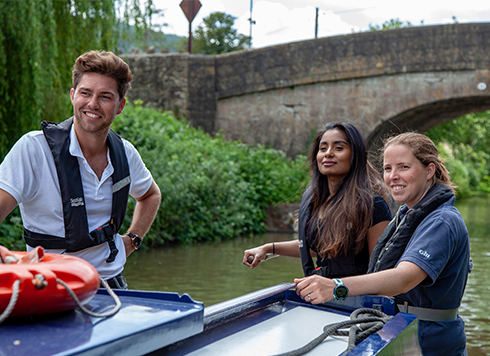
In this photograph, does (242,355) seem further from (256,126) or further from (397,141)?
(256,126)

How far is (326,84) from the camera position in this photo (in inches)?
551

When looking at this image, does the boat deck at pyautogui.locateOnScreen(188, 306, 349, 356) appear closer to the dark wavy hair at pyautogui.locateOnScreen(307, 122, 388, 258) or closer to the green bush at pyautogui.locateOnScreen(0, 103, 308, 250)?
the dark wavy hair at pyautogui.locateOnScreen(307, 122, 388, 258)

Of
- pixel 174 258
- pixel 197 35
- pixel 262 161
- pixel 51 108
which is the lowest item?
pixel 174 258

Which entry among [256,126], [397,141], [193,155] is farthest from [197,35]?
[397,141]

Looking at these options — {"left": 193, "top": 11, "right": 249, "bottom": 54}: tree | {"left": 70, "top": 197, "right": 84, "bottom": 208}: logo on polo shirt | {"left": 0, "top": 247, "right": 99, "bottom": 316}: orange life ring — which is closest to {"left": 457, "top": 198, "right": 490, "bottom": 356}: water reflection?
{"left": 70, "top": 197, "right": 84, "bottom": 208}: logo on polo shirt

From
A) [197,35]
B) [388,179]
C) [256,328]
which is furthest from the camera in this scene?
[197,35]

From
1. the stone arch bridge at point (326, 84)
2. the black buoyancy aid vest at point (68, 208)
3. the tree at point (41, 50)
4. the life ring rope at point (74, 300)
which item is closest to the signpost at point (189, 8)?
the stone arch bridge at point (326, 84)

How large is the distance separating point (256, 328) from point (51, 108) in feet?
19.4

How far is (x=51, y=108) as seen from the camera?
7.18 metres

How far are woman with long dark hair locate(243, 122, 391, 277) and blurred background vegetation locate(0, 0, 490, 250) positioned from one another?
1.77ft

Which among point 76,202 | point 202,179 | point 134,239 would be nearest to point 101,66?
point 76,202

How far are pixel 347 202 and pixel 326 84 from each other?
11.7 metres

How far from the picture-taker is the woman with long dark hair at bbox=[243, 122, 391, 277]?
267 cm

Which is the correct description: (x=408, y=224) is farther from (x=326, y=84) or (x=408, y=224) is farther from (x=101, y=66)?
(x=326, y=84)
